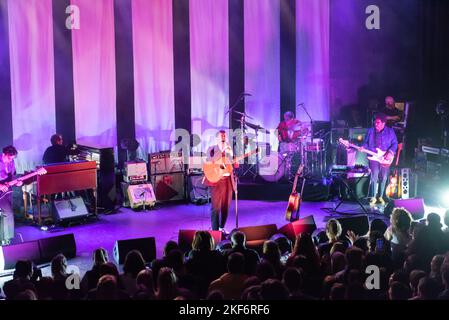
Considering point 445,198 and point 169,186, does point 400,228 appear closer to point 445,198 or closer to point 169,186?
point 445,198

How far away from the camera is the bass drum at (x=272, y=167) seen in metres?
13.8

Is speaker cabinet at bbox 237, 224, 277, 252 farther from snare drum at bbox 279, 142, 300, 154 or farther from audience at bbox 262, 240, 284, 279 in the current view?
snare drum at bbox 279, 142, 300, 154

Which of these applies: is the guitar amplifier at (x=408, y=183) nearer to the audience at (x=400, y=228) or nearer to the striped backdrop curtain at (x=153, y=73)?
the audience at (x=400, y=228)

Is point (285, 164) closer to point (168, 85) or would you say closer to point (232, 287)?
point (168, 85)

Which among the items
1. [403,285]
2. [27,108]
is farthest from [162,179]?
[403,285]

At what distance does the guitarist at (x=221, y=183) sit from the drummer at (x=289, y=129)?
12.6 feet

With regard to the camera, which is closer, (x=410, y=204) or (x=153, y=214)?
(x=410, y=204)

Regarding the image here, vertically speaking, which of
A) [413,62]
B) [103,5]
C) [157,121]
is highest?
[103,5]

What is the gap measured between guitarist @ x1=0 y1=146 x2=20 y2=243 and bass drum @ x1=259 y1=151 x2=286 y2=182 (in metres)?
5.46

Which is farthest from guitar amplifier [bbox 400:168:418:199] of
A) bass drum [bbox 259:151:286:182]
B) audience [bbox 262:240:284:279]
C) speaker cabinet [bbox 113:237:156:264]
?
audience [bbox 262:240:284:279]

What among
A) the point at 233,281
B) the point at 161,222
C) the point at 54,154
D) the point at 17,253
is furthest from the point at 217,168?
the point at 233,281

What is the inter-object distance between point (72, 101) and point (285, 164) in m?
4.57

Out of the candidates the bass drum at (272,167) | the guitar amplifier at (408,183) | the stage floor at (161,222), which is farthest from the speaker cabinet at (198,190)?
the guitar amplifier at (408,183)

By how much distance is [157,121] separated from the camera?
1368cm
